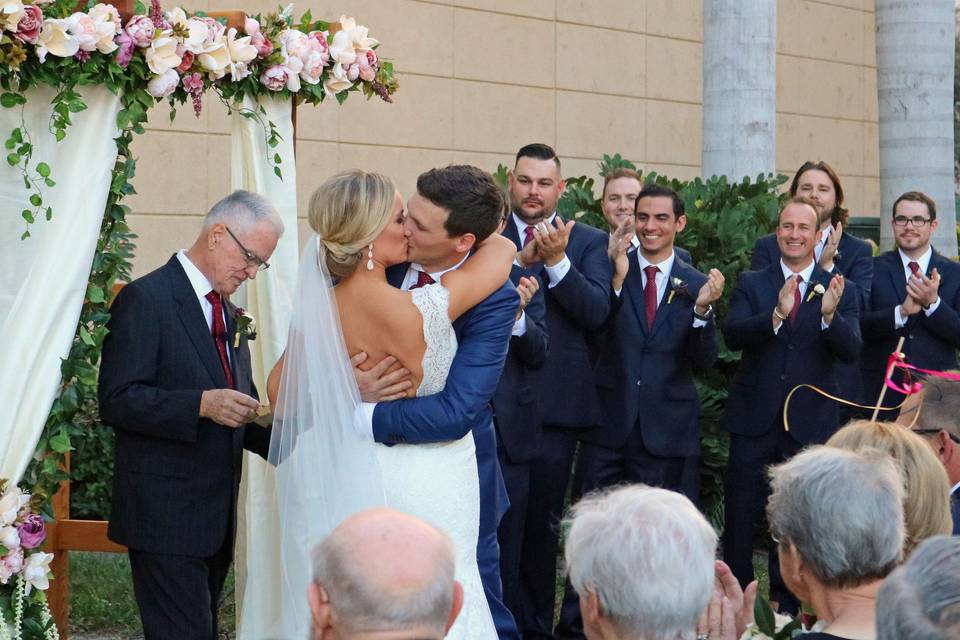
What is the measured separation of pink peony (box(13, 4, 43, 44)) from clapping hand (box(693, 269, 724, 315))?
3.15 m

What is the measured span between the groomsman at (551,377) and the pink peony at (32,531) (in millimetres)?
2495

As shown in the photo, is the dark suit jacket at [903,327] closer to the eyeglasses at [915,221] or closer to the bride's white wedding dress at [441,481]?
the eyeglasses at [915,221]

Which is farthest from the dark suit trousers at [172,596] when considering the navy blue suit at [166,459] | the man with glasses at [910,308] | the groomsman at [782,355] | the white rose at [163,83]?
the man with glasses at [910,308]

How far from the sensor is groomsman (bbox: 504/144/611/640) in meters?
6.39

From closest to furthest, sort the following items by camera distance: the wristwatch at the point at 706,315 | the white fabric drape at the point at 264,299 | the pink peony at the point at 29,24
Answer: the pink peony at the point at 29,24
the white fabric drape at the point at 264,299
the wristwatch at the point at 706,315

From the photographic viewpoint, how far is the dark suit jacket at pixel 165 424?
14.9 ft

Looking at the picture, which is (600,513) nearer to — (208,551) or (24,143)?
(208,551)

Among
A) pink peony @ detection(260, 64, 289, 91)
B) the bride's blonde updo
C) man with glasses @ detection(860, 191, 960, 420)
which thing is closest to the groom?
the bride's blonde updo

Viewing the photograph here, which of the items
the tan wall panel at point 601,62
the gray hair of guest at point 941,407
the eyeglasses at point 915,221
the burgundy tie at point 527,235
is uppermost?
the tan wall panel at point 601,62

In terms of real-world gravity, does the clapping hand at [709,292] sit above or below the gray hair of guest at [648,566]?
above

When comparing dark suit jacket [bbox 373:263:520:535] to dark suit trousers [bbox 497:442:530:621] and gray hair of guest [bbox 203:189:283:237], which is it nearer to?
gray hair of guest [bbox 203:189:283:237]

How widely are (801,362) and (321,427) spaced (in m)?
3.04

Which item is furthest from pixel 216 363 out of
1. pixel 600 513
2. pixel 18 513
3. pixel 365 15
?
pixel 365 15

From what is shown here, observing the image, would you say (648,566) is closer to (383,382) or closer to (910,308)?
(383,382)
